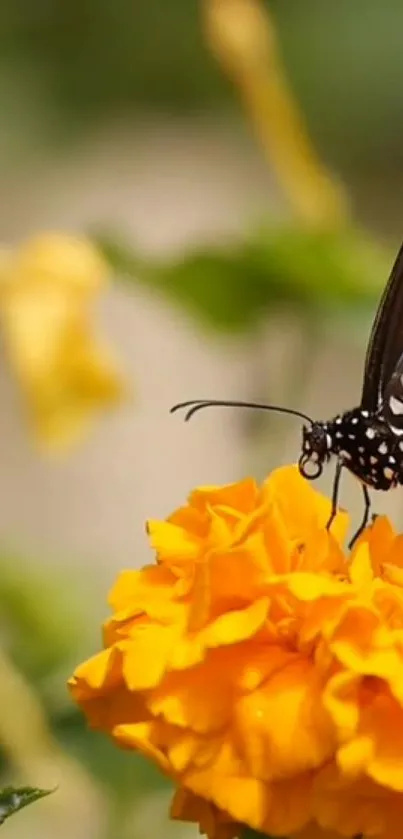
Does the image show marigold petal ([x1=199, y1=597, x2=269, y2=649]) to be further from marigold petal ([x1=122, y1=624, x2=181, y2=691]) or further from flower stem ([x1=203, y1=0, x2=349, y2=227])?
flower stem ([x1=203, y1=0, x2=349, y2=227])

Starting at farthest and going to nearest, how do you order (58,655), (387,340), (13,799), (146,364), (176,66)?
(176,66) → (146,364) → (58,655) → (387,340) → (13,799)

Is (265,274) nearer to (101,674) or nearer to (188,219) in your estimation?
(101,674)

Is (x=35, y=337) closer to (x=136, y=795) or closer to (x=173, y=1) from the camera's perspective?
(x=136, y=795)

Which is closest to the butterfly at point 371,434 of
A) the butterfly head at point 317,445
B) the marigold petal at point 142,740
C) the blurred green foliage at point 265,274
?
the butterfly head at point 317,445

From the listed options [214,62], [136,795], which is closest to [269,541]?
[136,795]

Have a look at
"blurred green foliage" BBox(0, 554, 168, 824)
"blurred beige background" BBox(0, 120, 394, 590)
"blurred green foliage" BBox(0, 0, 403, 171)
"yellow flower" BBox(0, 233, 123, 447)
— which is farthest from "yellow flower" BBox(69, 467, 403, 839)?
"blurred green foliage" BBox(0, 0, 403, 171)

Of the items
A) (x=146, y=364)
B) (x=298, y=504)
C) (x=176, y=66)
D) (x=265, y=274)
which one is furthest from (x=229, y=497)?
(x=176, y=66)
